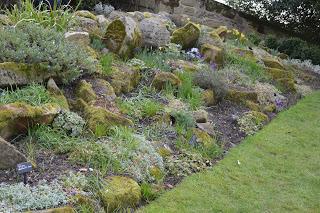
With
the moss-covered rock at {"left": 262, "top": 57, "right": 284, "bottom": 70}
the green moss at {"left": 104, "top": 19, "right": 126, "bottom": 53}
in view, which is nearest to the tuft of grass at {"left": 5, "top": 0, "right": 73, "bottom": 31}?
the green moss at {"left": 104, "top": 19, "right": 126, "bottom": 53}

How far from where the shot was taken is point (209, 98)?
6.07 meters

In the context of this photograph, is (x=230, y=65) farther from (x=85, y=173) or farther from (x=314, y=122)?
(x=85, y=173)

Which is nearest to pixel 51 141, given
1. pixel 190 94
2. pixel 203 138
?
pixel 203 138

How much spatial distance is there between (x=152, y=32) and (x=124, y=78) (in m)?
1.47

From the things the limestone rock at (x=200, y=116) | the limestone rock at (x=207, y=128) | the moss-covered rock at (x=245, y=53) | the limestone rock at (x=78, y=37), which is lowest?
the limestone rock at (x=207, y=128)

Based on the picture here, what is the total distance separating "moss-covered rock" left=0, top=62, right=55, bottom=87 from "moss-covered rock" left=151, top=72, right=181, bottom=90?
59.2 inches

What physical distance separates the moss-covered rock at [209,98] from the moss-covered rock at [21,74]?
2141 millimetres

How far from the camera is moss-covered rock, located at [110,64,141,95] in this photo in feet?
18.0

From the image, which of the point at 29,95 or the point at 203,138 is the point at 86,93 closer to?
the point at 29,95

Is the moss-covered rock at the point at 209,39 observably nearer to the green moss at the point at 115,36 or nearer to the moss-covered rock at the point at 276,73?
the moss-covered rock at the point at 276,73

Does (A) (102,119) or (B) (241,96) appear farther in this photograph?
(B) (241,96)

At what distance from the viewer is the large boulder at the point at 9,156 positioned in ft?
11.7

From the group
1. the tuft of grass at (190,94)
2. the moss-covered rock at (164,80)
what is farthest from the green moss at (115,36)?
the tuft of grass at (190,94)

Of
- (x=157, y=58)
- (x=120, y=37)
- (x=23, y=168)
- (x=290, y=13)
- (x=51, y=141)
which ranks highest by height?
(x=290, y=13)
